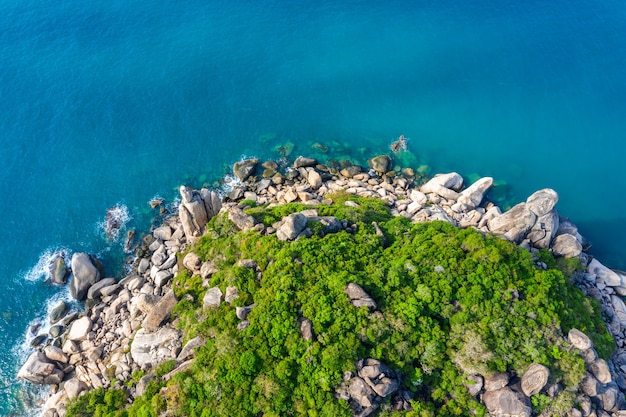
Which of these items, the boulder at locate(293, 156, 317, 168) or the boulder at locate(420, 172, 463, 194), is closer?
the boulder at locate(420, 172, 463, 194)

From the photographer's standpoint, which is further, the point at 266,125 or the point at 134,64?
the point at 134,64

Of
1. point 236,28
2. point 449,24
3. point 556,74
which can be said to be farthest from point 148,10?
point 556,74

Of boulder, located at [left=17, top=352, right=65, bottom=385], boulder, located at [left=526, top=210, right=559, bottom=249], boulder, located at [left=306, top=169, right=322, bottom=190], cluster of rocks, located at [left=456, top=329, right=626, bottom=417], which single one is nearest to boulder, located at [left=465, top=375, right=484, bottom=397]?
cluster of rocks, located at [left=456, top=329, right=626, bottom=417]

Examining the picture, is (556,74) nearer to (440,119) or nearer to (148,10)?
(440,119)

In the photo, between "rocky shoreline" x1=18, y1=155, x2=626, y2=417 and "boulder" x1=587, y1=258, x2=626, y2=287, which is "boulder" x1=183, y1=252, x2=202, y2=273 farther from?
"boulder" x1=587, y1=258, x2=626, y2=287

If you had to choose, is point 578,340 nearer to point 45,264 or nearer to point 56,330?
point 56,330

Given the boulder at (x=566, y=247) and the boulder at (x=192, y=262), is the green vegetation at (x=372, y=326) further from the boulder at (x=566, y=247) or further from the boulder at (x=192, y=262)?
the boulder at (x=566, y=247)

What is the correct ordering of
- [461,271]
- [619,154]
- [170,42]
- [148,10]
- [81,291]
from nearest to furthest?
1. [461,271]
2. [81,291]
3. [619,154]
4. [170,42]
5. [148,10]
